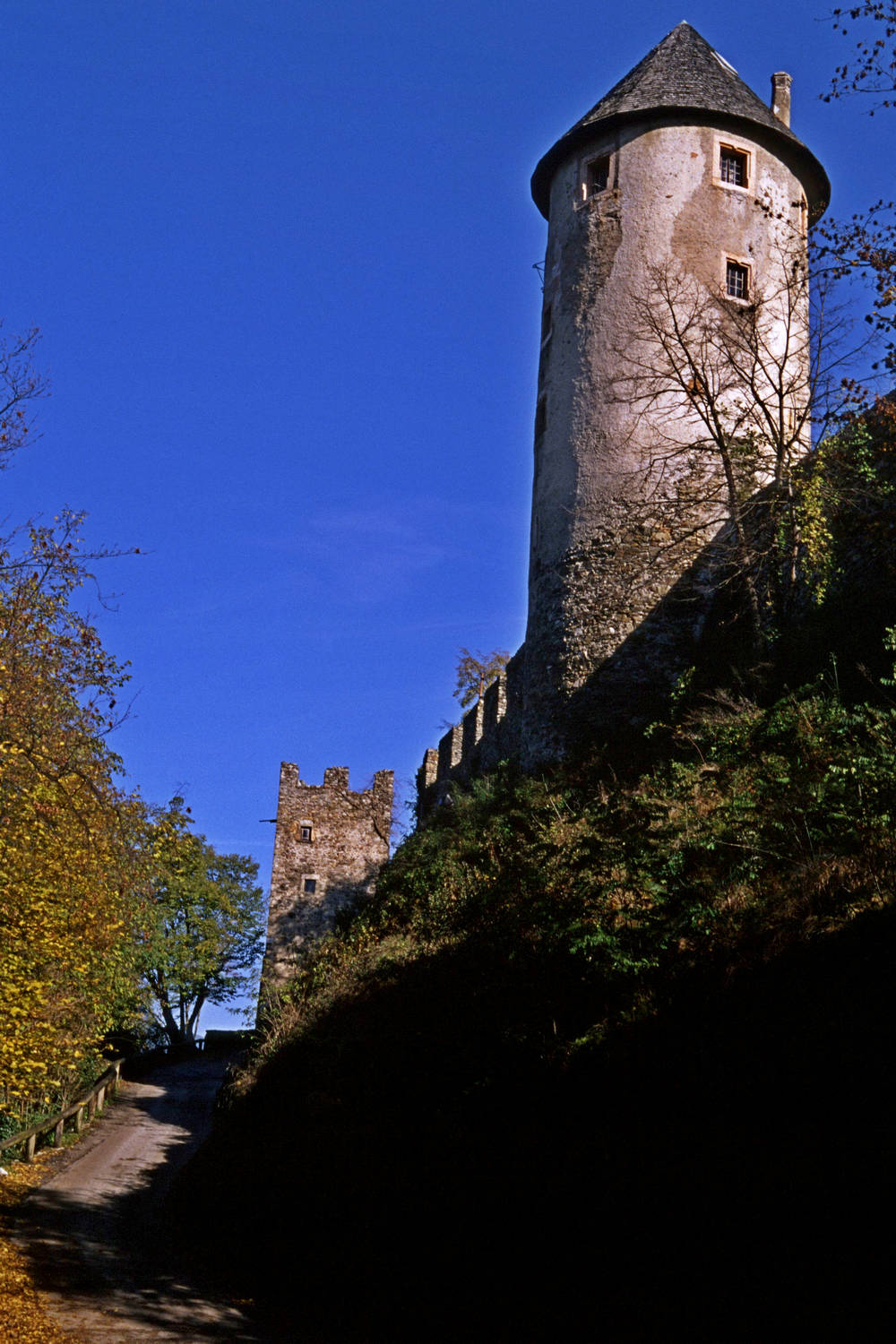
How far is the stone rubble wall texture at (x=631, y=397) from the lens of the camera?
60.0 feet

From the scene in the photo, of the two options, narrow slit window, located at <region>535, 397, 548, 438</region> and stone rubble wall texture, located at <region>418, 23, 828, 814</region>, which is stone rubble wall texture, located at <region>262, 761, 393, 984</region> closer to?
stone rubble wall texture, located at <region>418, 23, 828, 814</region>

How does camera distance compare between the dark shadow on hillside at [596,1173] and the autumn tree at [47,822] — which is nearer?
the dark shadow on hillside at [596,1173]

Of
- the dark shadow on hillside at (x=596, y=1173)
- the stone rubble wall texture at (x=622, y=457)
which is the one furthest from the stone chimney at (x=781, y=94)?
the dark shadow on hillside at (x=596, y=1173)

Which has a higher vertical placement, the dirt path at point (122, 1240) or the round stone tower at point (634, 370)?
the round stone tower at point (634, 370)

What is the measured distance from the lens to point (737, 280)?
63.8 feet

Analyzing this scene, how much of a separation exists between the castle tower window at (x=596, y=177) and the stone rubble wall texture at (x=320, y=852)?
61.8 ft

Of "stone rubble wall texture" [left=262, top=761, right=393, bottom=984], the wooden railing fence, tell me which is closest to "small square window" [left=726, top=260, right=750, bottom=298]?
the wooden railing fence

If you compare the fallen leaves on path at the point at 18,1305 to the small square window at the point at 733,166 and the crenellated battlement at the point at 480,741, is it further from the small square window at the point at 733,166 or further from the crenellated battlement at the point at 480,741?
the small square window at the point at 733,166

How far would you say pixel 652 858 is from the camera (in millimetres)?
10938

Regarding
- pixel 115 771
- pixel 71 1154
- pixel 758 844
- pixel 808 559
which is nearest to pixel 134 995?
pixel 71 1154

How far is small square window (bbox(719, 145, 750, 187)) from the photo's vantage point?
20.0 metres

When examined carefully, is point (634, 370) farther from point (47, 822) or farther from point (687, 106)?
point (47, 822)

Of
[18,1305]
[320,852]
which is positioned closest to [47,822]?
[18,1305]

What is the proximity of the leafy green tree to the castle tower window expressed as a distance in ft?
64.7
